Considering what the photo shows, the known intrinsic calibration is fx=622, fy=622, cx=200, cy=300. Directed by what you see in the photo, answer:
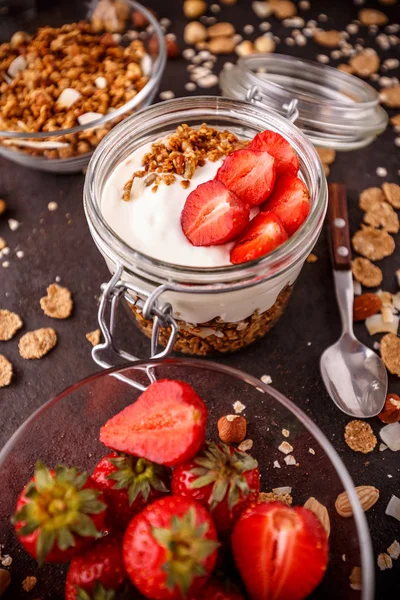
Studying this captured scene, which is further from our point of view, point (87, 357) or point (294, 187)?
point (87, 357)

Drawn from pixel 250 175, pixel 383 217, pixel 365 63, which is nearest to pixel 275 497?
pixel 250 175

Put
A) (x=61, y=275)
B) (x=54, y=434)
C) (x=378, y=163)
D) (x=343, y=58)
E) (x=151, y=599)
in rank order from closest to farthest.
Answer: (x=151, y=599)
(x=54, y=434)
(x=61, y=275)
(x=378, y=163)
(x=343, y=58)

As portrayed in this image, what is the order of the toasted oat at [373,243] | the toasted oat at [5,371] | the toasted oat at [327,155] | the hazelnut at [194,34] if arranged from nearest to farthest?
the toasted oat at [5,371], the toasted oat at [373,243], the toasted oat at [327,155], the hazelnut at [194,34]

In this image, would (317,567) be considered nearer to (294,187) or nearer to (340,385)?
(340,385)

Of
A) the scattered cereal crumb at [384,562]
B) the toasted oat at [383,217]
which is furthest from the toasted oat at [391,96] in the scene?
the scattered cereal crumb at [384,562]

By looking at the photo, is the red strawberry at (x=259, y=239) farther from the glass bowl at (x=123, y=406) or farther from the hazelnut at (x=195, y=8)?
the hazelnut at (x=195, y=8)

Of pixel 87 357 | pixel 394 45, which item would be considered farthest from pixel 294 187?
pixel 394 45

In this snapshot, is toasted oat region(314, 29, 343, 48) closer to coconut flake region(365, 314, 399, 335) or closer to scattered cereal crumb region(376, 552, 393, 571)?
coconut flake region(365, 314, 399, 335)
